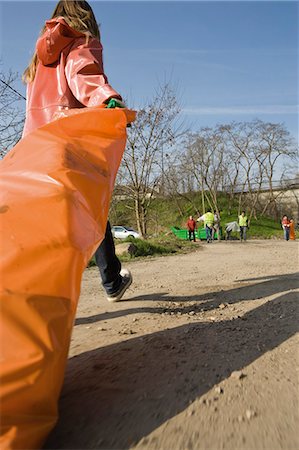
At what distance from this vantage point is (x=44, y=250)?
113 cm

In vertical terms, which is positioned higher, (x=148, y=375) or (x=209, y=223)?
(x=148, y=375)

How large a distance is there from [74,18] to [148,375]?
220 cm

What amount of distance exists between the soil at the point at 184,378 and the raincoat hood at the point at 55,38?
1.67 metres

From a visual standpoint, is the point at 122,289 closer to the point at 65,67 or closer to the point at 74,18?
the point at 65,67

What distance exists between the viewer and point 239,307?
2.49 metres

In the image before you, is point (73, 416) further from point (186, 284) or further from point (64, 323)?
point (186, 284)

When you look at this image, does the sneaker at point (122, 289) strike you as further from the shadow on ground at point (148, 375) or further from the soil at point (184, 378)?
the shadow on ground at point (148, 375)

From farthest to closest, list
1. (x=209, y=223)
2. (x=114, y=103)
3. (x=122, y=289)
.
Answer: (x=209, y=223) → (x=122, y=289) → (x=114, y=103)

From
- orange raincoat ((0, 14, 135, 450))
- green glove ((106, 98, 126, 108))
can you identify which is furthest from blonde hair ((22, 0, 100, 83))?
orange raincoat ((0, 14, 135, 450))

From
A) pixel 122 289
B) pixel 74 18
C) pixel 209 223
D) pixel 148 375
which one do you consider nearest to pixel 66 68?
pixel 74 18

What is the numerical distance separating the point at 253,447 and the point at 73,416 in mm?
512

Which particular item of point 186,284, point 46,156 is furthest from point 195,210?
point 46,156

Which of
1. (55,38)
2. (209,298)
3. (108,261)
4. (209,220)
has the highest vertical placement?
(55,38)

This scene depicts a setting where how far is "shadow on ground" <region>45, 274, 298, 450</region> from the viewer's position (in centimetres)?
104
